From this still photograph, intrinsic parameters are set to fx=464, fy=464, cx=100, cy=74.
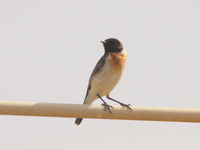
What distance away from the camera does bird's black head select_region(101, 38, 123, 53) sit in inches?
337

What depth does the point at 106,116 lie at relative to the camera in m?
4.43

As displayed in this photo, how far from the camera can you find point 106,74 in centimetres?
787

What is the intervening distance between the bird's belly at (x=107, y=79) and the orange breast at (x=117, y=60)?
3.4 inches

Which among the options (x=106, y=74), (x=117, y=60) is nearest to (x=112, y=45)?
Result: (x=117, y=60)

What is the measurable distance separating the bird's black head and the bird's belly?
68cm

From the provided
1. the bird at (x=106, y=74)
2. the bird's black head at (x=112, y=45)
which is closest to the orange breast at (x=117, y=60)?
the bird at (x=106, y=74)

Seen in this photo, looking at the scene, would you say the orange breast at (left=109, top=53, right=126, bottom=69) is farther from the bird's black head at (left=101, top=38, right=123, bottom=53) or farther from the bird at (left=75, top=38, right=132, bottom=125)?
the bird's black head at (left=101, top=38, right=123, bottom=53)

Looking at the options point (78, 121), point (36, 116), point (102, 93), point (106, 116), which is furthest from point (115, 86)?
point (36, 116)

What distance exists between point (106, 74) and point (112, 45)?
99 cm

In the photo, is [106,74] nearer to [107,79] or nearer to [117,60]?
[107,79]

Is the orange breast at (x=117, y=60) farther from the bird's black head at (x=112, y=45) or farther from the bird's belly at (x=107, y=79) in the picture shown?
the bird's black head at (x=112, y=45)

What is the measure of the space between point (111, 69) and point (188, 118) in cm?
408

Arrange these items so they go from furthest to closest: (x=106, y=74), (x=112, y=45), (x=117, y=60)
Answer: (x=112, y=45) < (x=117, y=60) < (x=106, y=74)

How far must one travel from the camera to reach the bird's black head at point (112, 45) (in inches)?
337
